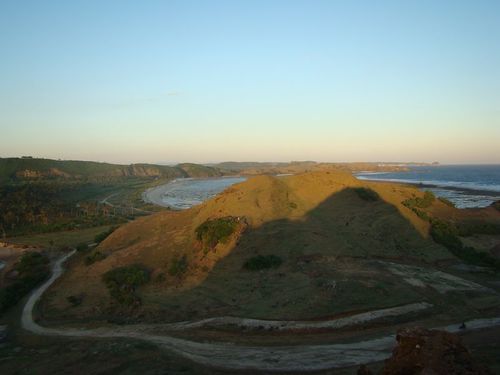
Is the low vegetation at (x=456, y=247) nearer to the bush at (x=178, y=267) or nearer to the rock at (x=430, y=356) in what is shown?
the bush at (x=178, y=267)

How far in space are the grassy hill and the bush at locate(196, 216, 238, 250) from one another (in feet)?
0.30

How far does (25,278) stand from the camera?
3819 centimetres

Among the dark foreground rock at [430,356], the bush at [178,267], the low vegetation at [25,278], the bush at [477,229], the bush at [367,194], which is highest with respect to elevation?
the bush at [367,194]

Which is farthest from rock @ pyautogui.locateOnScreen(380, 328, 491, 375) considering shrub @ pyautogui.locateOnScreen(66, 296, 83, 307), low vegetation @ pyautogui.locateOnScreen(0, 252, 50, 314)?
low vegetation @ pyautogui.locateOnScreen(0, 252, 50, 314)

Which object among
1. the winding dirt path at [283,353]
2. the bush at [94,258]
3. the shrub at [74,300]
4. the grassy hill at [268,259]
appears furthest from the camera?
the bush at [94,258]

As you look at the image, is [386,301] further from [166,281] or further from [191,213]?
[191,213]

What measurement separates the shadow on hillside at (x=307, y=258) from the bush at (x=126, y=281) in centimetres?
299

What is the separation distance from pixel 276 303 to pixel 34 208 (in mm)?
73383

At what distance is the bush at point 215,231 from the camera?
1430 inches

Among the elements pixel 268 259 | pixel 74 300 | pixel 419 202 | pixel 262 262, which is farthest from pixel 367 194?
pixel 74 300

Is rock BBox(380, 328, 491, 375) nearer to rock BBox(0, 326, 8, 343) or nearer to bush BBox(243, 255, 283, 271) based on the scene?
bush BBox(243, 255, 283, 271)

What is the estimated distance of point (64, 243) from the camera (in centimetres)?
6012

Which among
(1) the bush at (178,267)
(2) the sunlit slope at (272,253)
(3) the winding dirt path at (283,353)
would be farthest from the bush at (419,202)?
(3) the winding dirt path at (283,353)

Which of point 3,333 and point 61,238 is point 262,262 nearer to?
point 3,333
